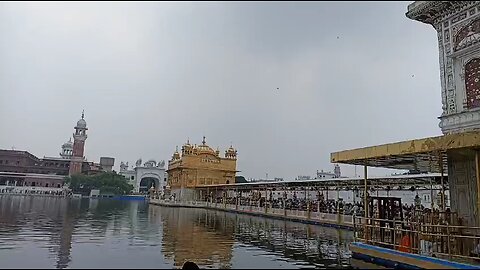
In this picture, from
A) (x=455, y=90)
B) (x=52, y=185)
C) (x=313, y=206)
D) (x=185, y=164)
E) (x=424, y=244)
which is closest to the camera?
(x=424, y=244)

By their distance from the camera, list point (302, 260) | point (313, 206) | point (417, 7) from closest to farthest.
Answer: point (302, 260) < point (417, 7) < point (313, 206)

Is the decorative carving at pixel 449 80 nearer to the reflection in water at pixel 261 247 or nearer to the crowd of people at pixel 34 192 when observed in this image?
the reflection in water at pixel 261 247

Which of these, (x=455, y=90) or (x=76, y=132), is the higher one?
(x=76, y=132)

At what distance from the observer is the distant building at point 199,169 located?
158ft

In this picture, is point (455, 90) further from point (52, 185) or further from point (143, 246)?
point (52, 185)

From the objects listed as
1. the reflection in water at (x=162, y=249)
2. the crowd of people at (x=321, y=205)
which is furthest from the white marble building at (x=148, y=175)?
the reflection in water at (x=162, y=249)

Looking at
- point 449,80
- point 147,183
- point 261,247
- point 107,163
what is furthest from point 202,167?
point 107,163

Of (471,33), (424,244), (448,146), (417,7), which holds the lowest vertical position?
(424,244)

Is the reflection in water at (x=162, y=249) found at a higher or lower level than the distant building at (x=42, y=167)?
lower

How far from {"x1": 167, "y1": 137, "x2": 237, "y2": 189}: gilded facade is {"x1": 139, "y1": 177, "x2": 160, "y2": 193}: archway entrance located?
3865 cm

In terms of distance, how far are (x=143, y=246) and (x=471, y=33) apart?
11.3 m

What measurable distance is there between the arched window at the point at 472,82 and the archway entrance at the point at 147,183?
A: 269ft

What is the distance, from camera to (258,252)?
38.7 ft

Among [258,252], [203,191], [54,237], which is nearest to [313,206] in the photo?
[258,252]
